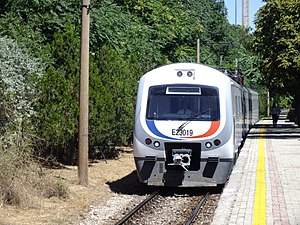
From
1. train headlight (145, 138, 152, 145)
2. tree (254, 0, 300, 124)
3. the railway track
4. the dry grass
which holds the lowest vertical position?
the railway track

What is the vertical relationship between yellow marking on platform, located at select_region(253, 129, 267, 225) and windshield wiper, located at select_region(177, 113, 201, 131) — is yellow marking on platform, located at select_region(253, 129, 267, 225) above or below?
below

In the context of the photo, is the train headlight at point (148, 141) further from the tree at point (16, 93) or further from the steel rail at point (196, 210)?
the tree at point (16, 93)

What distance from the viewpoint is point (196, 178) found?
46.6 feet

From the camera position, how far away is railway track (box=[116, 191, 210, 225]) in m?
11.4

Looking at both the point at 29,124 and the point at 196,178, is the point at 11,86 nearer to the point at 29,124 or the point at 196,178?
the point at 29,124

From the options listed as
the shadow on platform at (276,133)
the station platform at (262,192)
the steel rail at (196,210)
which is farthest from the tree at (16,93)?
the shadow on platform at (276,133)

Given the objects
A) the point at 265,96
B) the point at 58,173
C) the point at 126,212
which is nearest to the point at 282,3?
the point at 58,173

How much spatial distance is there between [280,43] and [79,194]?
72.6 feet

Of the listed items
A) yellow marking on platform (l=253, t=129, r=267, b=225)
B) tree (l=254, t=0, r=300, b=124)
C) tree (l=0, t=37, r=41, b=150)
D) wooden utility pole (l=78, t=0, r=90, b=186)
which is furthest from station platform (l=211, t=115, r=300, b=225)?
tree (l=254, t=0, r=300, b=124)

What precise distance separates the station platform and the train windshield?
5.98ft

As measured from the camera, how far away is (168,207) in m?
13.1

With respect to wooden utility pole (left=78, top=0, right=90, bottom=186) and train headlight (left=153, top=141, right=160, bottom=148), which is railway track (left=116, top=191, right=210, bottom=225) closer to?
train headlight (left=153, top=141, right=160, bottom=148)

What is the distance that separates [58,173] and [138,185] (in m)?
2.08

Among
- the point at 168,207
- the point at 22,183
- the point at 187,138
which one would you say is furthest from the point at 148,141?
the point at 22,183
